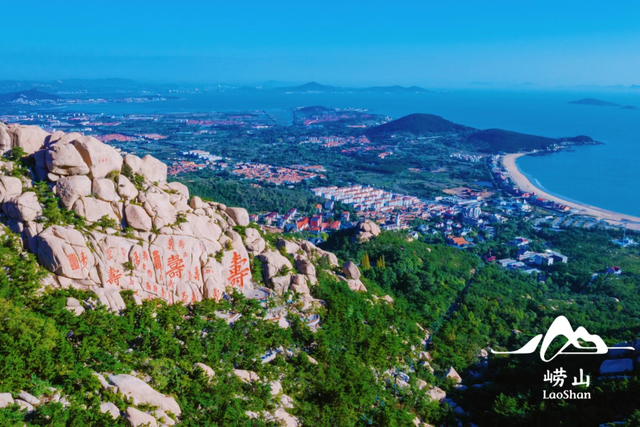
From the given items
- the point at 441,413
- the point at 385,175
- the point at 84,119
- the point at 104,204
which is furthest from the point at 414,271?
the point at 84,119

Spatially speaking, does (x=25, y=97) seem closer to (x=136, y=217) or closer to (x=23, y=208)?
(x=23, y=208)

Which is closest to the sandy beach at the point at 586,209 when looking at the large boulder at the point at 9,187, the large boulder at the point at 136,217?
the large boulder at the point at 136,217

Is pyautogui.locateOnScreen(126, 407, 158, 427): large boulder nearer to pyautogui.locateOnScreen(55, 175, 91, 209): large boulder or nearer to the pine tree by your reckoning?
pyautogui.locateOnScreen(55, 175, 91, 209): large boulder

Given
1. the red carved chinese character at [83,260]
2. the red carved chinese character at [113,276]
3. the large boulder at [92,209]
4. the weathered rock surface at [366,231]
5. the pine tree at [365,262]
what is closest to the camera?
the red carved chinese character at [83,260]

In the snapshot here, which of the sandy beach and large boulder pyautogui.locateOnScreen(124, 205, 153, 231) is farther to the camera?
the sandy beach

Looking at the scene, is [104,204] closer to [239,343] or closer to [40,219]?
[40,219]

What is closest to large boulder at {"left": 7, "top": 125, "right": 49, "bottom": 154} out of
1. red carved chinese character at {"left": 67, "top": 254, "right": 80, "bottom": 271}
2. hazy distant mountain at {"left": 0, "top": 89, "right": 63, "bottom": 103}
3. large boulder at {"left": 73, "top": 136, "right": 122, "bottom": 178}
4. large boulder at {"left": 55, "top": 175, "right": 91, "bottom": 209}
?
large boulder at {"left": 73, "top": 136, "right": 122, "bottom": 178}

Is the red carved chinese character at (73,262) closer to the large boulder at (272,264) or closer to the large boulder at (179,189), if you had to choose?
the large boulder at (179,189)

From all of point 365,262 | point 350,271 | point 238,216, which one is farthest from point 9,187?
point 365,262
